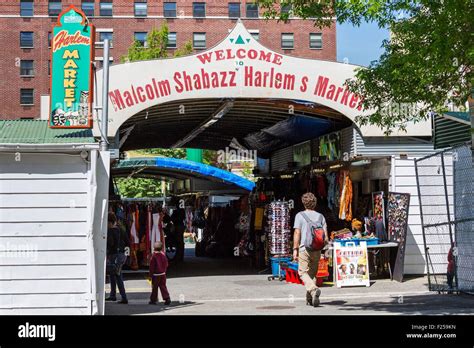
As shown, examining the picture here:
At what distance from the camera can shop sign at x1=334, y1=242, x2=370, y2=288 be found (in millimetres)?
16719

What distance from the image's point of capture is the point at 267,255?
828 inches

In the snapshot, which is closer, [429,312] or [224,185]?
[429,312]

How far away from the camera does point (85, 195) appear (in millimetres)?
11594

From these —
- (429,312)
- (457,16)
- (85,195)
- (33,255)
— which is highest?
(457,16)

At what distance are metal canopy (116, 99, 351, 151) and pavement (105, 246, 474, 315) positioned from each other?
4436 millimetres

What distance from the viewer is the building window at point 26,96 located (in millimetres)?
68875

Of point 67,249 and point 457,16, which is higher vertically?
point 457,16

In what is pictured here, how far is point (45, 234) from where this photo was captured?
1145 cm

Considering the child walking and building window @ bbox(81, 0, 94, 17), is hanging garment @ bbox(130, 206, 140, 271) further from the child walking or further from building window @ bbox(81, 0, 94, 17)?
building window @ bbox(81, 0, 94, 17)
